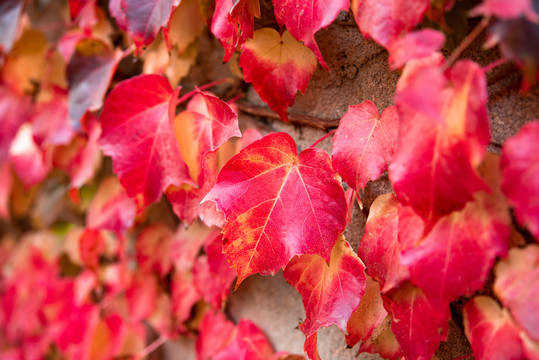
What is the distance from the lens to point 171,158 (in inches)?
26.0

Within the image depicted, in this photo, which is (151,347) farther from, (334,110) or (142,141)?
(334,110)

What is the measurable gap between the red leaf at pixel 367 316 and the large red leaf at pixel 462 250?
0.43 feet

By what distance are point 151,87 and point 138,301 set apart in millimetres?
601

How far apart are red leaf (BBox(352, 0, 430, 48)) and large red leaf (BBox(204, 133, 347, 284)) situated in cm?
17

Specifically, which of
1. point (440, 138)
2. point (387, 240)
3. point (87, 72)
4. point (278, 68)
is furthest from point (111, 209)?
point (440, 138)

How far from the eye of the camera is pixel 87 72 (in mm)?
844

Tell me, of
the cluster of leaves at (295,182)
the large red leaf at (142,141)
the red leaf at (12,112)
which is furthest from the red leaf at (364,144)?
the red leaf at (12,112)

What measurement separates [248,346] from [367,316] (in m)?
0.29

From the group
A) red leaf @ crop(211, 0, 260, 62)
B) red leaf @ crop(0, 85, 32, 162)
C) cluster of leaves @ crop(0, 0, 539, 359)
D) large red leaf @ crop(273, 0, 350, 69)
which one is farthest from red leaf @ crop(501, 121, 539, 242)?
red leaf @ crop(0, 85, 32, 162)

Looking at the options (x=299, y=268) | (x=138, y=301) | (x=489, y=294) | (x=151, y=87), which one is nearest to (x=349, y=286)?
(x=299, y=268)

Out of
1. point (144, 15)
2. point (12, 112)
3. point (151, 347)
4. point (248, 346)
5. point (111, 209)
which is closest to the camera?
point (144, 15)

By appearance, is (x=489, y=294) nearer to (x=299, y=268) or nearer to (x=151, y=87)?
(x=299, y=268)

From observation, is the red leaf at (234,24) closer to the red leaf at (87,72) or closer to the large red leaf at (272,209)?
the large red leaf at (272,209)

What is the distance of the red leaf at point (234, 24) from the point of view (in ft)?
1.84
